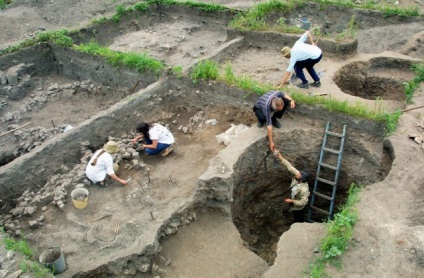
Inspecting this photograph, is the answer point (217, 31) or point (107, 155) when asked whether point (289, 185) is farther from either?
point (217, 31)

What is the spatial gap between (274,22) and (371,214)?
7.74 meters

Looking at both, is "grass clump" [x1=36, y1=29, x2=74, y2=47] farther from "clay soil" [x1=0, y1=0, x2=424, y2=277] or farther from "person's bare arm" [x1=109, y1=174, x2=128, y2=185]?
"person's bare arm" [x1=109, y1=174, x2=128, y2=185]

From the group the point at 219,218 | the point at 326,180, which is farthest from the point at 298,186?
the point at 219,218

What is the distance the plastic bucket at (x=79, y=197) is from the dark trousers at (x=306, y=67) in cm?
455

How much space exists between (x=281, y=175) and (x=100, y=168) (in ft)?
11.0

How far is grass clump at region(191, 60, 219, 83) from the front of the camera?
8.14 meters

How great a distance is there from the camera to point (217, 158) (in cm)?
638

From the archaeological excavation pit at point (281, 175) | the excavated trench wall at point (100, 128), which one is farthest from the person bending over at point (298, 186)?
the excavated trench wall at point (100, 128)

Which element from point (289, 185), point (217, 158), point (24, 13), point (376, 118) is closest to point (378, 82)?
point (376, 118)

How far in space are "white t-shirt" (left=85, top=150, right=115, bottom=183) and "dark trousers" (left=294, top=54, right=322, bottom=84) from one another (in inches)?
157

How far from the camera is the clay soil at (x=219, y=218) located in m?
4.64

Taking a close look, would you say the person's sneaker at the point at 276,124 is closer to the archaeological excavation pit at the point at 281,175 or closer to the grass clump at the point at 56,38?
the archaeological excavation pit at the point at 281,175

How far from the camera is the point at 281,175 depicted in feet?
24.9

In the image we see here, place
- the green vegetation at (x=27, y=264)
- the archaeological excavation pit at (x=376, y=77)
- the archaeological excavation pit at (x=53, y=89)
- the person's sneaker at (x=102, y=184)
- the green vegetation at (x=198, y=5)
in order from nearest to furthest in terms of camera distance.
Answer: the green vegetation at (x=27, y=264) → the person's sneaker at (x=102, y=184) → the archaeological excavation pit at (x=376, y=77) → the archaeological excavation pit at (x=53, y=89) → the green vegetation at (x=198, y=5)
